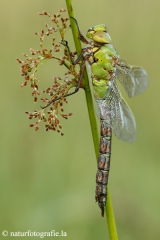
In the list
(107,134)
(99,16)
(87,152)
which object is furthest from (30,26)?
(107,134)

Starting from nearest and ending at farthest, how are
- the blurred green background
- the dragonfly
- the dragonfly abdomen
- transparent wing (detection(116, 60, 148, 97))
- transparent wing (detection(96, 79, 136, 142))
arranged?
the dragonfly abdomen → the dragonfly → transparent wing (detection(96, 79, 136, 142)) → transparent wing (detection(116, 60, 148, 97)) → the blurred green background

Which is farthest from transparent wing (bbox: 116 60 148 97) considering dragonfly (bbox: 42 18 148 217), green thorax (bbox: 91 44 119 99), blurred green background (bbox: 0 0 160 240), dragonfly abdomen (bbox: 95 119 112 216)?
blurred green background (bbox: 0 0 160 240)

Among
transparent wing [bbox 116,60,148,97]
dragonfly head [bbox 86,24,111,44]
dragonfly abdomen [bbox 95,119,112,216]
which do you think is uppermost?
dragonfly head [bbox 86,24,111,44]

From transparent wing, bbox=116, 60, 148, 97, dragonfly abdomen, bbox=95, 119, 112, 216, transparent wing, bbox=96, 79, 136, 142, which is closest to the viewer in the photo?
dragonfly abdomen, bbox=95, 119, 112, 216

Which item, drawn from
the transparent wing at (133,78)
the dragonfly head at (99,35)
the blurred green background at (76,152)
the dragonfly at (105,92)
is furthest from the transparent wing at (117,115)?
the blurred green background at (76,152)

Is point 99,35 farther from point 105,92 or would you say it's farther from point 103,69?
point 105,92

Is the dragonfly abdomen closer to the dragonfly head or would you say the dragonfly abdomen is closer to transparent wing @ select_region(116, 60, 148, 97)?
transparent wing @ select_region(116, 60, 148, 97)
